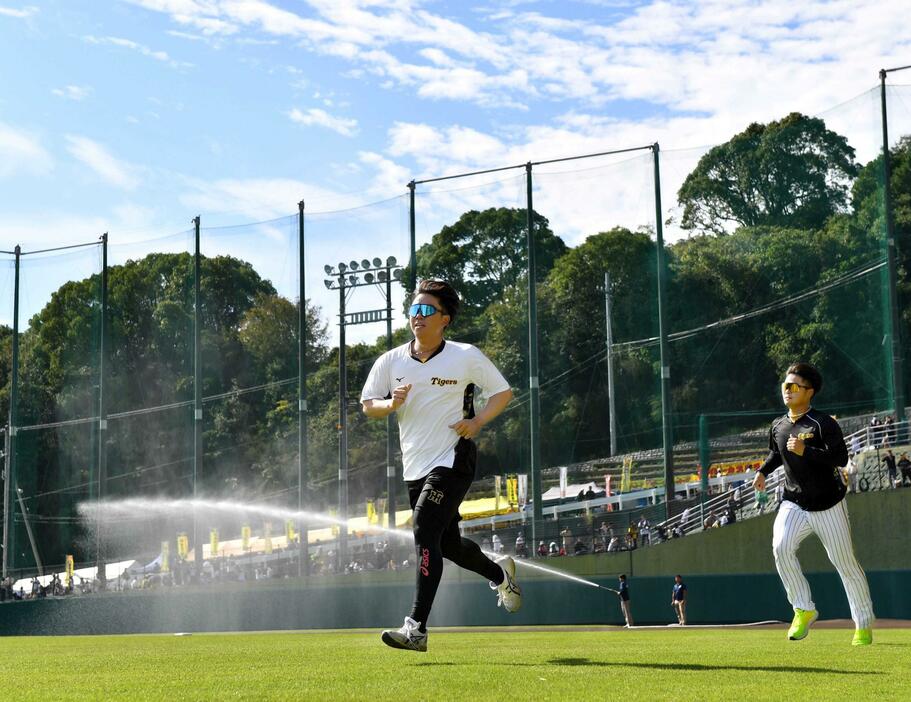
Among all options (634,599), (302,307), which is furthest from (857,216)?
(302,307)

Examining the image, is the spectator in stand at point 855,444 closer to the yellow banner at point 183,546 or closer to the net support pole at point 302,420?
the net support pole at point 302,420

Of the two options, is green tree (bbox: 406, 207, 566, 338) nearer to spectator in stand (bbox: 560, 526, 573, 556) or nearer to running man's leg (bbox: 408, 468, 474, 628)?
spectator in stand (bbox: 560, 526, 573, 556)

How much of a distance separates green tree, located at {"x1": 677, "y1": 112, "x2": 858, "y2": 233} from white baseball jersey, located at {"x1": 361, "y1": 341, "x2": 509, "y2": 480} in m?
33.0

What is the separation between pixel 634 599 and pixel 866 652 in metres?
24.4

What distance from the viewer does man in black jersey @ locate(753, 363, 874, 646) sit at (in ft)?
30.1

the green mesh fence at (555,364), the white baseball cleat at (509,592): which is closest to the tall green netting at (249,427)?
the green mesh fence at (555,364)

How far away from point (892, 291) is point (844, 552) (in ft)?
88.1

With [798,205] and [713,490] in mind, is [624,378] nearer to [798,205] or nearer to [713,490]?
[713,490]

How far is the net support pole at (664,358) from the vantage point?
3628cm

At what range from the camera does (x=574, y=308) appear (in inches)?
1711

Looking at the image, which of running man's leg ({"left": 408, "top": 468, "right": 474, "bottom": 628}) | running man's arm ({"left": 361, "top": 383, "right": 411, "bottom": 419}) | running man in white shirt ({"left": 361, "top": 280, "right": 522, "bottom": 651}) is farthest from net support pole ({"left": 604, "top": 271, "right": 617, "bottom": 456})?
running man's leg ({"left": 408, "top": 468, "right": 474, "bottom": 628})

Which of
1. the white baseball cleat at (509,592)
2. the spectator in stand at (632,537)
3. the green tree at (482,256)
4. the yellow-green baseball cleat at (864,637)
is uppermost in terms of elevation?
the green tree at (482,256)

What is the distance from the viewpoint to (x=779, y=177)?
4253 cm

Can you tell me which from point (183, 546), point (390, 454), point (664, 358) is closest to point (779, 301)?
point (664, 358)
